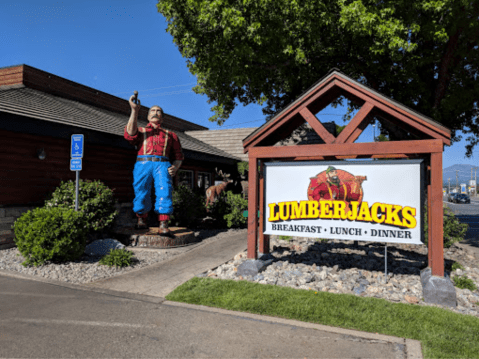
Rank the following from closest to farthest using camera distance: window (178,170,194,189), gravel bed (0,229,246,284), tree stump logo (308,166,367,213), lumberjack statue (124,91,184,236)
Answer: tree stump logo (308,166,367,213) < gravel bed (0,229,246,284) < lumberjack statue (124,91,184,236) < window (178,170,194,189)

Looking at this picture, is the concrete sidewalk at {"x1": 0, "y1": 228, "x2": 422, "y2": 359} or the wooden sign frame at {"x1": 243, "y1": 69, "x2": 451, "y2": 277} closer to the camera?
the concrete sidewalk at {"x1": 0, "y1": 228, "x2": 422, "y2": 359}

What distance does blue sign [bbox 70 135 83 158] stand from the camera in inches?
306

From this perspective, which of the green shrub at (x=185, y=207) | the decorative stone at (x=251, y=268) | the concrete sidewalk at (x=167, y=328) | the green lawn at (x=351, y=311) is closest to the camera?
the concrete sidewalk at (x=167, y=328)

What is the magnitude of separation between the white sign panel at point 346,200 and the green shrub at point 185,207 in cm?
521

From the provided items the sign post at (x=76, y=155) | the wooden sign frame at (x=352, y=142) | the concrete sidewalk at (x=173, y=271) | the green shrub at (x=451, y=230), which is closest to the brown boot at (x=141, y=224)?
the concrete sidewalk at (x=173, y=271)

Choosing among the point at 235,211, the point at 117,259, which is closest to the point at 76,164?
the point at 117,259

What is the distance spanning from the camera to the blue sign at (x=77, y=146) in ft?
25.5

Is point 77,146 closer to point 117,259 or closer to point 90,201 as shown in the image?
point 90,201

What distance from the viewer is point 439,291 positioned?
516 centimetres

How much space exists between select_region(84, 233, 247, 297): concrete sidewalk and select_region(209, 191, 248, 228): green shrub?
269 cm

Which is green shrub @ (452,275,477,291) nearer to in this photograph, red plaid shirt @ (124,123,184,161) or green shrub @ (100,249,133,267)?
green shrub @ (100,249,133,267)

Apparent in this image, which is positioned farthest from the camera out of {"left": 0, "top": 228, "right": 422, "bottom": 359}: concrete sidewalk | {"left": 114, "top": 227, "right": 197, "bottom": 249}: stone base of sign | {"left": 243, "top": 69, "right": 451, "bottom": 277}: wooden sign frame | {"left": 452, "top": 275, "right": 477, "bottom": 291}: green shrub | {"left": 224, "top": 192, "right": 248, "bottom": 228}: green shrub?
{"left": 224, "top": 192, "right": 248, "bottom": 228}: green shrub

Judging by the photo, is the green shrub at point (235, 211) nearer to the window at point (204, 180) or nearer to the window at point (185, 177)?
the window at point (185, 177)

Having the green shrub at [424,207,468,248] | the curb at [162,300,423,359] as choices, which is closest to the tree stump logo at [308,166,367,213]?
the curb at [162,300,423,359]
